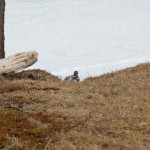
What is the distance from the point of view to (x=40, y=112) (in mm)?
10711

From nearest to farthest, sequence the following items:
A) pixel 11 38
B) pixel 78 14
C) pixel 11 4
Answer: pixel 11 38 < pixel 78 14 < pixel 11 4

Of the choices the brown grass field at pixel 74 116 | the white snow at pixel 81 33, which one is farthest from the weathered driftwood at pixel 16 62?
the white snow at pixel 81 33

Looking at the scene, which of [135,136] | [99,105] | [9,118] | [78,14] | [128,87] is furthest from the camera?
[78,14]

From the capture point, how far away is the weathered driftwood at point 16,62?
674 inches

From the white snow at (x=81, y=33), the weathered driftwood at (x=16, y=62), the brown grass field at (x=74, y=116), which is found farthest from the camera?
the white snow at (x=81, y=33)

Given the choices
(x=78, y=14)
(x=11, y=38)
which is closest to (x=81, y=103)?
(x=11, y=38)

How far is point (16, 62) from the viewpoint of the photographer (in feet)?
57.1

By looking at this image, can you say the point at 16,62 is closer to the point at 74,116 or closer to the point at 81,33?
the point at 74,116

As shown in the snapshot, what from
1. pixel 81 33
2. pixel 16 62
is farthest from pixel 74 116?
pixel 81 33

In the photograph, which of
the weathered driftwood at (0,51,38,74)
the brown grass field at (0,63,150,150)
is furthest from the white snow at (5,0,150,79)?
the brown grass field at (0,63,150,150)

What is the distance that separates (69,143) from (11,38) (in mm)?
39641

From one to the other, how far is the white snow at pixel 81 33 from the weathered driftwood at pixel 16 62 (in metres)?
11.6

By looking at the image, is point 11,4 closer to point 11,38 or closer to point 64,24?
point 64,24

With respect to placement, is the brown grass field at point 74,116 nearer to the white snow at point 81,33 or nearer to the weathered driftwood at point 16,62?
the weathered driftwood at point 16,62
